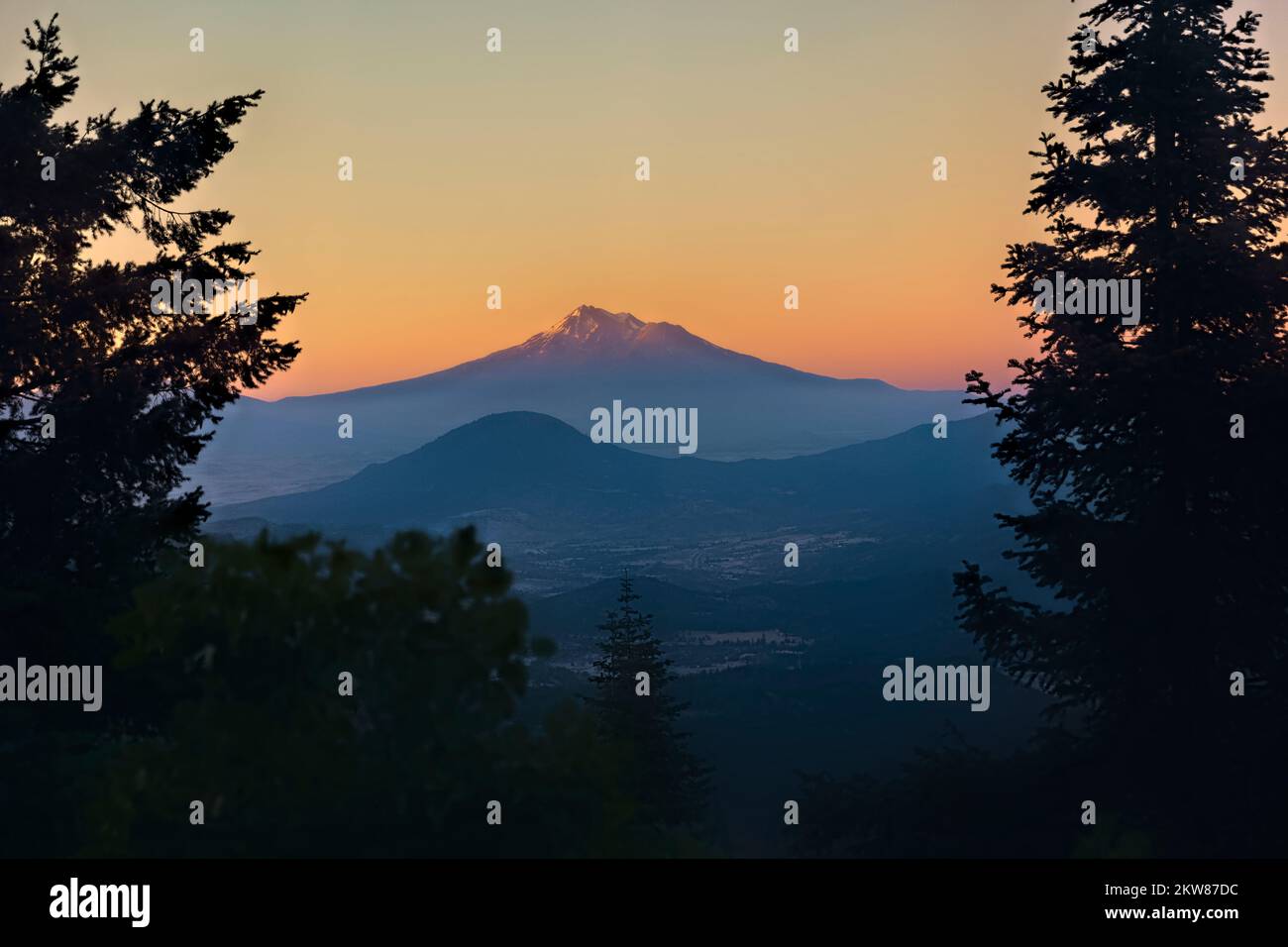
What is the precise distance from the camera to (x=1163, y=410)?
629 inches

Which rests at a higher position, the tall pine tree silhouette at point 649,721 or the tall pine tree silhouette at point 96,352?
the tall pine tree silhouette at point 96,352

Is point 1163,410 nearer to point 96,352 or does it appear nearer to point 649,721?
point 96,352

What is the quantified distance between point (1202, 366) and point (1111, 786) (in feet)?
21.8

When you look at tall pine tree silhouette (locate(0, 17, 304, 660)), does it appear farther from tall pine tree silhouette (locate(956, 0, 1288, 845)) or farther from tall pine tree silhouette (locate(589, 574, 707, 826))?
tall pine tree silhouette (locate(589, 574, 707, 826))

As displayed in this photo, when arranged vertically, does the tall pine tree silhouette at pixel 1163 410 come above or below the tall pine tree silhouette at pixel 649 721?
above

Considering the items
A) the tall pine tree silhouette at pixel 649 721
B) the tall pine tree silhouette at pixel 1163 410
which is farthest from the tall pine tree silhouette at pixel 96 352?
the tall pine tree silhouette at pixel 649 721

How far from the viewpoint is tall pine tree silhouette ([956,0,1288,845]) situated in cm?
1595

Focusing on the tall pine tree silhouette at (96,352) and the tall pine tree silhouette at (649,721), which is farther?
the tall pine tree silhouette at (649,721)

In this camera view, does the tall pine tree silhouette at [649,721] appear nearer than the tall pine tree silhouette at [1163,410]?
No

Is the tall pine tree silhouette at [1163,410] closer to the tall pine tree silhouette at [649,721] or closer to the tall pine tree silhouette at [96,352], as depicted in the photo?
the tall pine tree silhouette at [96,352]

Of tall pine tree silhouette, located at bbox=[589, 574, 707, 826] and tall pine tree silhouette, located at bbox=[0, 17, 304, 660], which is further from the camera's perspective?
tall pine tree silhouette, located at bbox=[589, 574, 707, 826]

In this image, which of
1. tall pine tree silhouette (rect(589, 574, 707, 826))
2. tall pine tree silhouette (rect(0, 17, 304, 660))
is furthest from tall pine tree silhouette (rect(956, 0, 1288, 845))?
tall pine tree silhouette (rect(589, 574, 707, 826))

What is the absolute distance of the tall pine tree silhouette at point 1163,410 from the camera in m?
16.0
